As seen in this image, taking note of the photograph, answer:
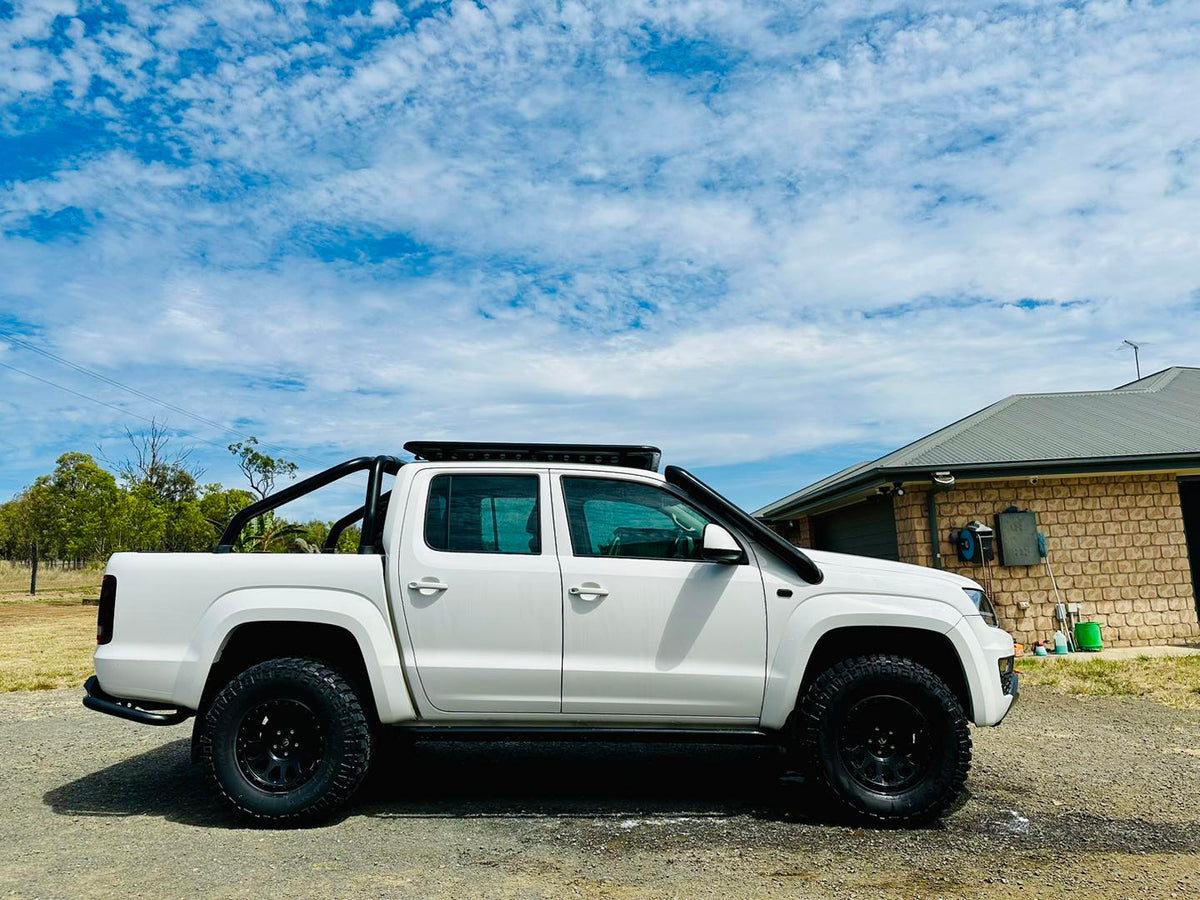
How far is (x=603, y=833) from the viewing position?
187 inches

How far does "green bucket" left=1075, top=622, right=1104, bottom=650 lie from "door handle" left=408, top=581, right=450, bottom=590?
11024 millimetres

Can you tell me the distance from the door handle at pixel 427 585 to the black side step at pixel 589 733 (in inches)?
29.9

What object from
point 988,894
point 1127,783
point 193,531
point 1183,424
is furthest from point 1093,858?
point 193,531

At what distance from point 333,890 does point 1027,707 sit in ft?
23.2

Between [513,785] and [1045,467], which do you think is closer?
[513,785]

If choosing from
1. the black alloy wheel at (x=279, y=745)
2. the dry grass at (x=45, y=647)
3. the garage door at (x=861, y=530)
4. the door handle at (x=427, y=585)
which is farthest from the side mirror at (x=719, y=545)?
the dry grass at (x=45, y=647)

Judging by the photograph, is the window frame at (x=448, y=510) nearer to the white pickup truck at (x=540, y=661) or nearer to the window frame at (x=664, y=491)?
the white pickup truck at (x=540, y=661)

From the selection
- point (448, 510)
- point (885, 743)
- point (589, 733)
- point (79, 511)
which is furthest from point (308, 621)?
point (79, 511)

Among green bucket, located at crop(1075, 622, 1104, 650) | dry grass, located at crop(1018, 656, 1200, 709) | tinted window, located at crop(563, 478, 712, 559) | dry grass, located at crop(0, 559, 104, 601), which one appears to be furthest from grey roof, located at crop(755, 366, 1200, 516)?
dry grass, located at crop(0, 559, 104, 601)

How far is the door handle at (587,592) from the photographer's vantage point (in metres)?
4.93

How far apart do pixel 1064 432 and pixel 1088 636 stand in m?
3.58

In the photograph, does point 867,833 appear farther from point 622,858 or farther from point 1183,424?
point 1183,424

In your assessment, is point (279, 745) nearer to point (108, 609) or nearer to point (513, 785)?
point (108, 609)

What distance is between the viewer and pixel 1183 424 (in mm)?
14977
